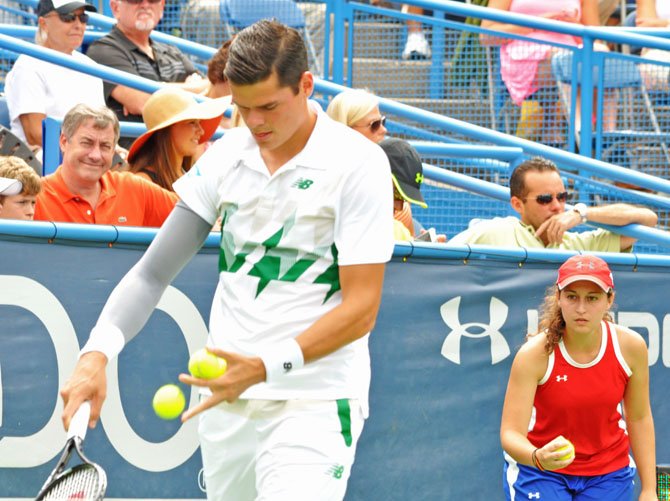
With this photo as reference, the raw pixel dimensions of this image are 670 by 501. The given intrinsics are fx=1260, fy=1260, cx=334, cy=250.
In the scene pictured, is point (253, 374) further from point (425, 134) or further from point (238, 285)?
point (425, 134)

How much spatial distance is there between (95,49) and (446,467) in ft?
13.5

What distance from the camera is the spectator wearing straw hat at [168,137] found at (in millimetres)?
6648

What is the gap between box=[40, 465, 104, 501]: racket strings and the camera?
3.20m

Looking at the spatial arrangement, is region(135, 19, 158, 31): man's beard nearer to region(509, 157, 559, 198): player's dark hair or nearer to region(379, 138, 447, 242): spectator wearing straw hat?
region(379, 138, 447, 242): spectator wearing straw hat

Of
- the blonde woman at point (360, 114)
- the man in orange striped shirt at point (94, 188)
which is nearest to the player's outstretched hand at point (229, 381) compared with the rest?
the man in orange striped shirt at point (94, 188)

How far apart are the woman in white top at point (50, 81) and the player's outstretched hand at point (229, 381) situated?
168 inches

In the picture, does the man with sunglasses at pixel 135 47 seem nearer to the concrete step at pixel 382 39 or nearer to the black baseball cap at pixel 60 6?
the black baseball cap at pixel 60 6

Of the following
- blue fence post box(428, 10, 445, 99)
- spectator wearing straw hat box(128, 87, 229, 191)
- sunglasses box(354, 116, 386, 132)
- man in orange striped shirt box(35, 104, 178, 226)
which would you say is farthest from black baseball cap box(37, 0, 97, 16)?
blue fence post box(428, 10, 445, 99)

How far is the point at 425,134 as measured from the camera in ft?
31.4

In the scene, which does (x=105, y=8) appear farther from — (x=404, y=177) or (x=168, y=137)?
(x=404, y=177)

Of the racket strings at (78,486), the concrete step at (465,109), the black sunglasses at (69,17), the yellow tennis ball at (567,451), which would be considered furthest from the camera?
the concrete step at (465,109)

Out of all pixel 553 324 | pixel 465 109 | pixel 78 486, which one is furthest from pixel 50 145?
pixel 465 109

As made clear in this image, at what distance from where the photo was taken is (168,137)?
6.66m

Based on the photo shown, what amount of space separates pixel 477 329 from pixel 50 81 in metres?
3.35
